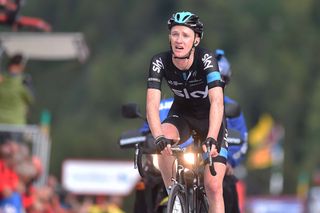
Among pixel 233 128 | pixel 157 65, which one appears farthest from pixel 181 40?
pixel 233 128

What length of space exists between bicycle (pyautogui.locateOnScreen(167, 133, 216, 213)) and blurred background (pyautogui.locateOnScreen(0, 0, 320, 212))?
188 feet

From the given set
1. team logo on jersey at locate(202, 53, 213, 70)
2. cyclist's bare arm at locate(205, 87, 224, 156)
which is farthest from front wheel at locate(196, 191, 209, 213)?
team logo on jersey at locate(202, 53, 213, 70)

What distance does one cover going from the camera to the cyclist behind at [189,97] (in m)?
12.2

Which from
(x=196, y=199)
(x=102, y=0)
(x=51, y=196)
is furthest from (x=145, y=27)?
(x=196, y=199)

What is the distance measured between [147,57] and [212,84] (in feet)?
235

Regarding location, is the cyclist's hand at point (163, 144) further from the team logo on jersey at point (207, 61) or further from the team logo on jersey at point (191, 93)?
the team logo on jersey at point (207, 61)

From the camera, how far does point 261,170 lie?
77875mm

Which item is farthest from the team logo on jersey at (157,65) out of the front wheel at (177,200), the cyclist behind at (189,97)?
the front wheel at (177,200)

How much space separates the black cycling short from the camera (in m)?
12.8

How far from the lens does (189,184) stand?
12852 mm

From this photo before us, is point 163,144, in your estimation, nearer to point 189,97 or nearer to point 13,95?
point 189,97

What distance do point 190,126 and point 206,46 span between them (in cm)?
6947

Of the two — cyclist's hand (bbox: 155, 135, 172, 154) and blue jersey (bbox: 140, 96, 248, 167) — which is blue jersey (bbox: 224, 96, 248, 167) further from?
cyclist's hand (bbox: 155, 135, 172, 154)

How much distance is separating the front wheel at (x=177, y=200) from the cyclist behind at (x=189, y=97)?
0.25m
